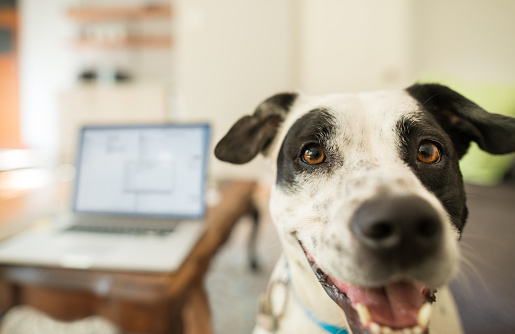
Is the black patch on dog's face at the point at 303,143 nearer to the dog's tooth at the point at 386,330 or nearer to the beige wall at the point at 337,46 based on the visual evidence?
the dog's tooth at the point at 386,330

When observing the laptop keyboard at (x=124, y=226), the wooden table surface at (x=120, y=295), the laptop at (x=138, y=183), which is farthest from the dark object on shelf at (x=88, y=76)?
the wooden table surface at (x=120, y=295)

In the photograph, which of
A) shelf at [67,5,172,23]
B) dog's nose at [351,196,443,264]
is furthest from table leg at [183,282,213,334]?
shelf at [67,5,172,23]

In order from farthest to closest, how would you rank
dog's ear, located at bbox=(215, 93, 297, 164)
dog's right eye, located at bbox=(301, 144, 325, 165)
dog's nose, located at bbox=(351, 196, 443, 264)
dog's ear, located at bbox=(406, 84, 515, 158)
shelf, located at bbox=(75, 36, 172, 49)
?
shelf, located at bbox=(75, 36, 172, 49), dog's ear, located at bbox=(215, 93, 297, 164), dog's right eye, located at bbox=(301, 144, 325, 165), dog's ear, located at bbox=(406, 84, 515, 158), dog's nose, located at bbox=(351, 196, 443, 264)

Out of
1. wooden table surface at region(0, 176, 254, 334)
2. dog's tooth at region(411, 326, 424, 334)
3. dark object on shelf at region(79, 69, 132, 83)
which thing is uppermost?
dark object on shelf at region(79, 69, 132, 83)

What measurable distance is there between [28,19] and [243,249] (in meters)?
5.98

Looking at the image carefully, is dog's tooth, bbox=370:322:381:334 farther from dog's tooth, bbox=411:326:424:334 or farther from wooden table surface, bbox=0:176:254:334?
wooden table surface, bbox=0:176:254:334

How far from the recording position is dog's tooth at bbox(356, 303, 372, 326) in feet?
1.33

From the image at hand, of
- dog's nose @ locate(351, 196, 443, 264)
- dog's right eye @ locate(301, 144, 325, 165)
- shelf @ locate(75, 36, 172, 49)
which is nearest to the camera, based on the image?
dog's nose @ locate(351, 196, 443, 264)

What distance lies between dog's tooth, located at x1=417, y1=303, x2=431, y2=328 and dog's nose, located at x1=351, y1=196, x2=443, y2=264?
0.32ft

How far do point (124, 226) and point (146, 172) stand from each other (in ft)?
0.70

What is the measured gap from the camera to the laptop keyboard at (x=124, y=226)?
0.95 metres

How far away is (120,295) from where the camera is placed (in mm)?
679

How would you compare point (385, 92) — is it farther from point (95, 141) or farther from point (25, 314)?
point (25, 314)

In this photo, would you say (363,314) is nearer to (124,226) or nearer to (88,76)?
(124,226)
